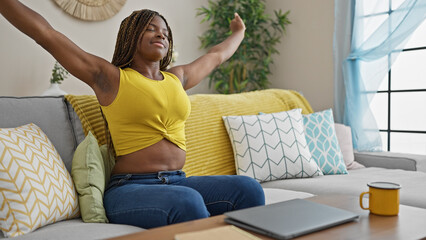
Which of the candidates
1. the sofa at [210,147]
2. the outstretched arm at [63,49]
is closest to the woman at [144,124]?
the outstretched arm at [63,49]

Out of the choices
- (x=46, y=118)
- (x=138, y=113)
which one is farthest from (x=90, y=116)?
(x=138, y=113)

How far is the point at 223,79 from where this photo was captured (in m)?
3.87

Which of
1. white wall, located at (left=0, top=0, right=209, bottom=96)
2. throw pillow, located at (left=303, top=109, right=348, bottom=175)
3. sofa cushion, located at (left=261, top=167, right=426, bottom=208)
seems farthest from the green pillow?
white wall, located at (left=0, top=0, right=209, bottom=96)

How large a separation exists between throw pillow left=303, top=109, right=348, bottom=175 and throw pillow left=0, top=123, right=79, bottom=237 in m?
1.40

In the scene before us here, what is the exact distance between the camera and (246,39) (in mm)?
3783

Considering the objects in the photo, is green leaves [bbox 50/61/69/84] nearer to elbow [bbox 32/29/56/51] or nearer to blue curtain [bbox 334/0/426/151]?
elbow [bbox 32/29/56/51]

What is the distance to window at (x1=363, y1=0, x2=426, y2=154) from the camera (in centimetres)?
295

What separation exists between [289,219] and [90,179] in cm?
77

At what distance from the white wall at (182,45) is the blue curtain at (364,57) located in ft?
0.76

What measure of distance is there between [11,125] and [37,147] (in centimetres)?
22

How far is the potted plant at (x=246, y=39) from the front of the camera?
3.73m

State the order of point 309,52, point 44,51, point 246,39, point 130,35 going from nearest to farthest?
1. point 130,35
2. point 44,51
3. point 309,52
4. point 246,39

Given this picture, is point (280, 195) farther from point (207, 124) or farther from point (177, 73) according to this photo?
point (177, 73)

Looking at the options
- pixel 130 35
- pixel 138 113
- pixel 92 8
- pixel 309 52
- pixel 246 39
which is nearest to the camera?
pixel 138 113
